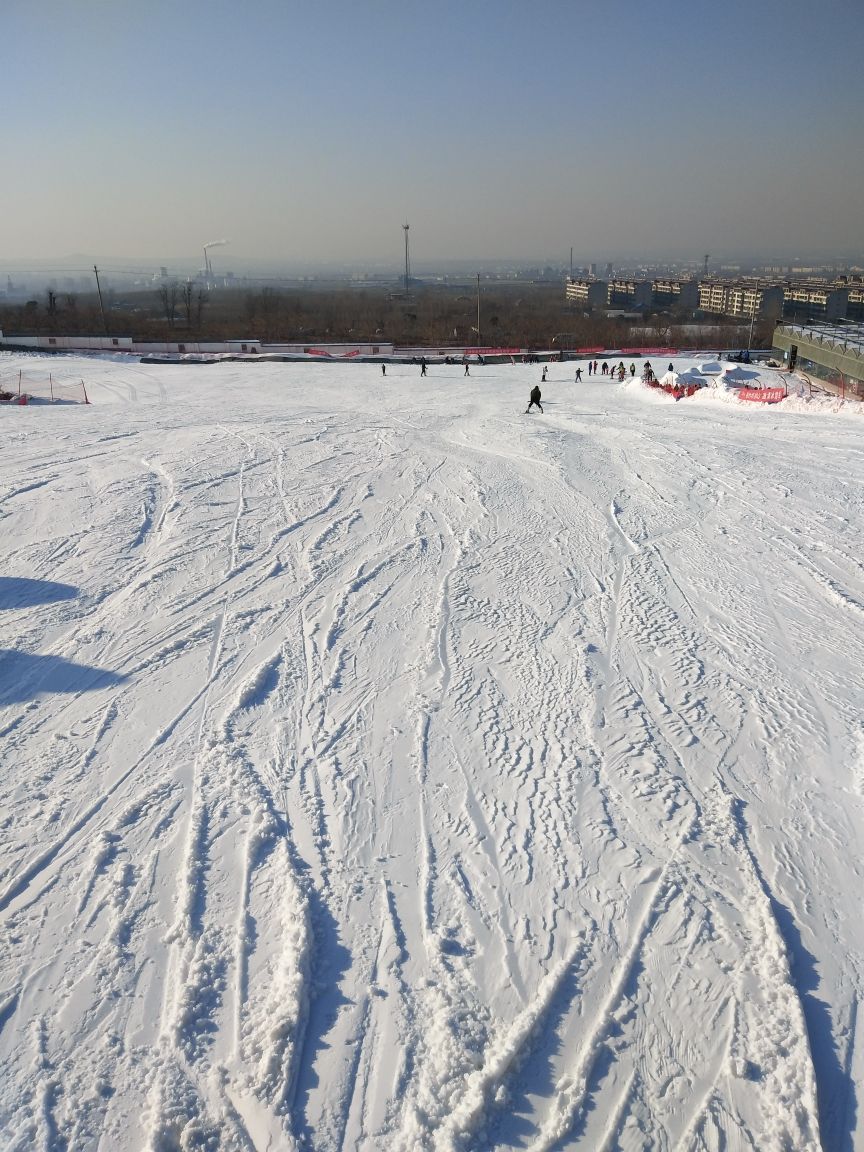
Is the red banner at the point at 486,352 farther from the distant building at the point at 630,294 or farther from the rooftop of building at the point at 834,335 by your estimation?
the distant building at the point at 630,294

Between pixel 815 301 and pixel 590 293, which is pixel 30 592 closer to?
pixel 815 301

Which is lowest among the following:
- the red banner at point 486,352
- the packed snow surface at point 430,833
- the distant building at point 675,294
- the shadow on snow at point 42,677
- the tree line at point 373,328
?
the packed snow surface at point 430,833

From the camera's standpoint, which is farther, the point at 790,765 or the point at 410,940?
the point at 790,765

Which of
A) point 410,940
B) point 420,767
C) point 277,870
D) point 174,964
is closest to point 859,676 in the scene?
point 420,767

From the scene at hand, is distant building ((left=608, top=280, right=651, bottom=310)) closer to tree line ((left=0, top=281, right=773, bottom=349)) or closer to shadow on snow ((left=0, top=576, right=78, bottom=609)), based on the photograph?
tree line ((left=0, top=281, right=773, bottom=349))

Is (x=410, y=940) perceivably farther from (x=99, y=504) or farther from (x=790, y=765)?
(x=99, y=504)

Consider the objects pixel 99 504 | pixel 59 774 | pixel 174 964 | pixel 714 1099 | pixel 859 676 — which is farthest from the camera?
pixel 99 504

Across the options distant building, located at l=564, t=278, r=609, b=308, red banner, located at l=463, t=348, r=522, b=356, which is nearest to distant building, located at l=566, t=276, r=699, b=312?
distant building, located at l=564, t=278, r=609, b=308

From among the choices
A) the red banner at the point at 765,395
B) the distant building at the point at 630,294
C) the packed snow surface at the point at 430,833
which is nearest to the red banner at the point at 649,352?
the red banner at the point at 765,395
